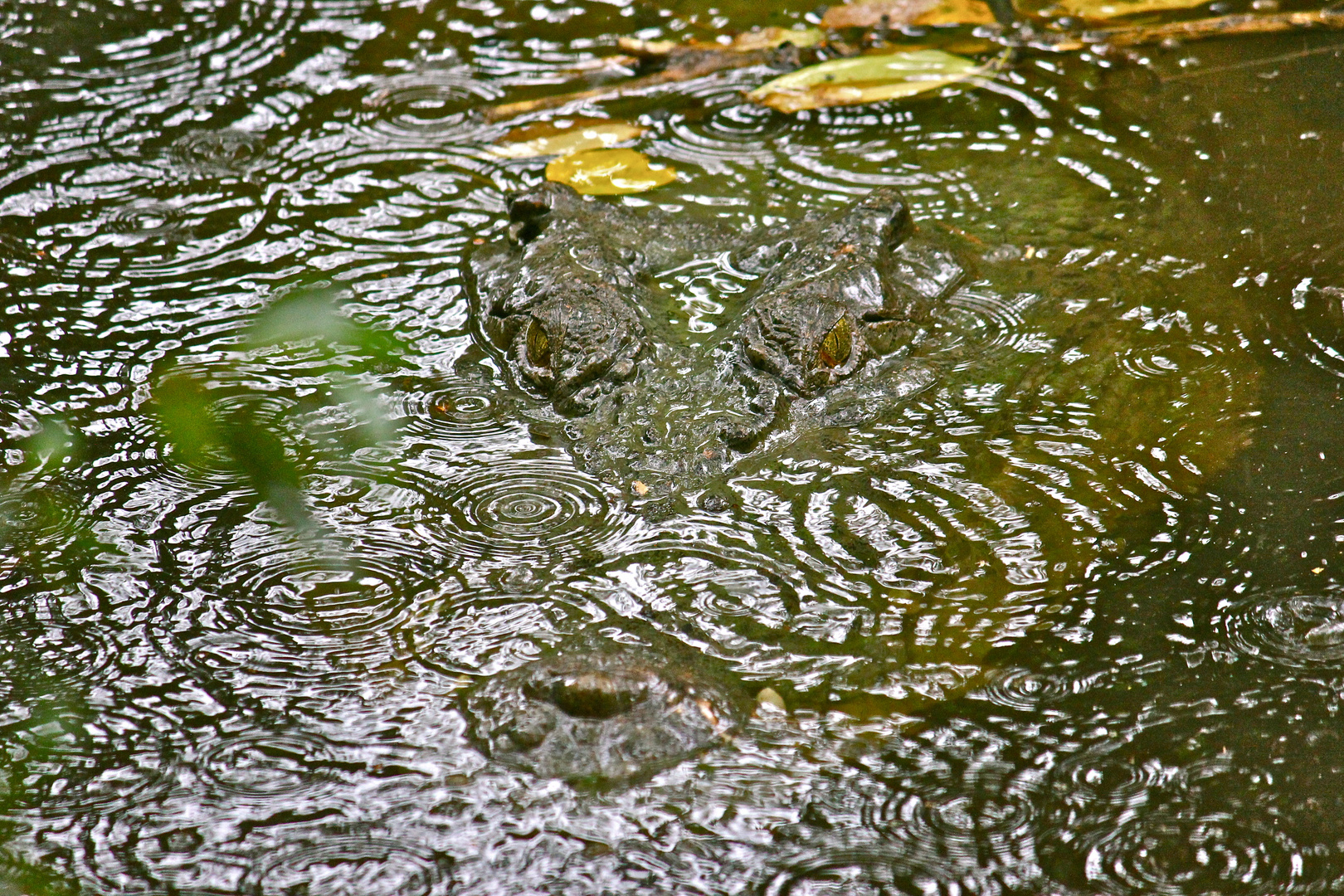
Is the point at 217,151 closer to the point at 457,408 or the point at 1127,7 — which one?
the point at 457,408

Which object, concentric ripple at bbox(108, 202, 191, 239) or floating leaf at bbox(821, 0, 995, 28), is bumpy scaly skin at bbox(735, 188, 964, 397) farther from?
concentric ripple at bbox(108, 202, 191, 239)

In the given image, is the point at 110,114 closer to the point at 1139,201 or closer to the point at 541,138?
the point at 541,138

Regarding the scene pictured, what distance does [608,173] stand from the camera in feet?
19.0

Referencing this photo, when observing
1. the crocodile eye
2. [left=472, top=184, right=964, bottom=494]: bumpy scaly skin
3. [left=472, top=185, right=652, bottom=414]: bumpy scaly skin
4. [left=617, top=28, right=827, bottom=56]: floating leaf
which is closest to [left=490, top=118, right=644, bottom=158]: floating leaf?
[left=617, top=28, right=827, bottom=56]: floating leaf

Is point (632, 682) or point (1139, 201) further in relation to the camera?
point (1139, 201)

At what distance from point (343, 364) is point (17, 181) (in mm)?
2675

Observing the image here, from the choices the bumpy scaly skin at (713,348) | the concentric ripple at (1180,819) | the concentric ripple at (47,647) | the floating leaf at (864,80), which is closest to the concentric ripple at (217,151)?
the bumpy scaly skin at (713,348)

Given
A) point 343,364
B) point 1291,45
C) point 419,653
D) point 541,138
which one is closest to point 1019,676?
point 419,653

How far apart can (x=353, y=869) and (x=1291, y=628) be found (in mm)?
2657

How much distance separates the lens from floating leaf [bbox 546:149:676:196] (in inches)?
224

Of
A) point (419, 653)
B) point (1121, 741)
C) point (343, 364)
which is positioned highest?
point (343, 364)

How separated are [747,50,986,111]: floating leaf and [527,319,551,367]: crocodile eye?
2558 millimetres

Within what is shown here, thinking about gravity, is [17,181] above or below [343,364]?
above

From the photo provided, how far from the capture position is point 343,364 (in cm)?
464
